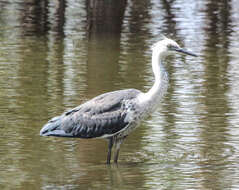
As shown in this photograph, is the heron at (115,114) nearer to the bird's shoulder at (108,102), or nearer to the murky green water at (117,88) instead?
the bird's shoulder at (108,102)

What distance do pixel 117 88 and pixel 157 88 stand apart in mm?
4341

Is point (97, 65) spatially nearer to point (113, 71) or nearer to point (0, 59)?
point (113, 71)

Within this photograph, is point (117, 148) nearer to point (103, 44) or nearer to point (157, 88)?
point (157, 88)

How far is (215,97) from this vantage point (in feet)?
45.3

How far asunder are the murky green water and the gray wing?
33 cm

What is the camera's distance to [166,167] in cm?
977

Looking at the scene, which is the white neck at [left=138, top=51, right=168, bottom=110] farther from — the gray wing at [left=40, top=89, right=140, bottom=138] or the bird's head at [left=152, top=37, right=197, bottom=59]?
the gray wing at [left=40, top=89, right=140, bottom=138]

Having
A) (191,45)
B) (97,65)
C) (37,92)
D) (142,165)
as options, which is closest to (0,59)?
(97,65)

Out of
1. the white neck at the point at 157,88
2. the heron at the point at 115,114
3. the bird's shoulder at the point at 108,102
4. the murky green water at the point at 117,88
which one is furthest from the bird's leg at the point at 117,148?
the white neck at the point at 157,88

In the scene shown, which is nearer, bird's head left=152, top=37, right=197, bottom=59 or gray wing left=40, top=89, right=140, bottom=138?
gray wing left=40, top=89, right=140, bottom=138

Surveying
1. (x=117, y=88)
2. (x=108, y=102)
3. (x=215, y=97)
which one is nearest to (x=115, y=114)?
(x=108, y=102)

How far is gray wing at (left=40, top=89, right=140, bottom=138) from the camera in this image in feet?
32.6

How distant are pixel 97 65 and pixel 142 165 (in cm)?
677

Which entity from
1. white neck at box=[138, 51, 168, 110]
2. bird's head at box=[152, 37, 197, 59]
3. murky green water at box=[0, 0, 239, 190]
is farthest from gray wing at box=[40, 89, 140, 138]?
bird's head at box=[152, 37, 197, 59]
